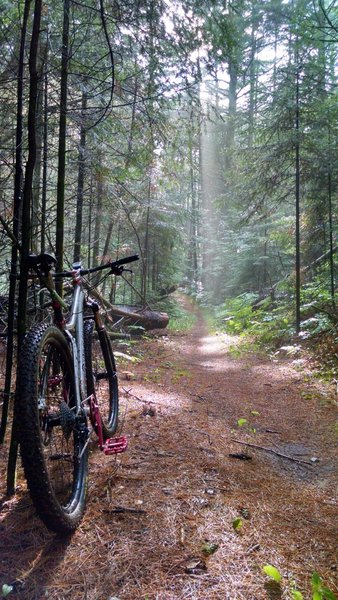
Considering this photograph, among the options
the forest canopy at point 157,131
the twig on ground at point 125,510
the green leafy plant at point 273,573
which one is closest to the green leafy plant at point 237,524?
the green leafy plant at point 273,573

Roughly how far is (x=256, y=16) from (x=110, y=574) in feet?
58.8

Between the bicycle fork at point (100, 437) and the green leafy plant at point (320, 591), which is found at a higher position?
the bicycle fork at point (100, 437)

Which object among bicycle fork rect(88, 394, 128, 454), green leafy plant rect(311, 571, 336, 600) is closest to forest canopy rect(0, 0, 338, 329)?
bicycle fork rect(88, 394, 128, 454)

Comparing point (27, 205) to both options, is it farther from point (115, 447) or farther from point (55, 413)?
point (115, 447)

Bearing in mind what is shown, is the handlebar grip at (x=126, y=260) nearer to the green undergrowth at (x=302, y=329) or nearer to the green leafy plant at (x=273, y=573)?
the green leafy plant at (x=273, y=573)

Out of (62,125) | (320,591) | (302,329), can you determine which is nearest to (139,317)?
(302,329)

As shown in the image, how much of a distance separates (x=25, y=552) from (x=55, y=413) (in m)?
0.68

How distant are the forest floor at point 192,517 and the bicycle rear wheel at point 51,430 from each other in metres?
0.18

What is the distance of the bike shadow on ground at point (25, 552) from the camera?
5.29ft

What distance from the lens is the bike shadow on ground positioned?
161cm

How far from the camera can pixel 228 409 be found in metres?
4.59

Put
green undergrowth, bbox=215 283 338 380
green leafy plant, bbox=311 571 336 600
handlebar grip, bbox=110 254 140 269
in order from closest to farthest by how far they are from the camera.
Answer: green leafy plant, bbox=311 571 336 600, handlebar grip, bbox=110 254 140 269, green undergrowth, bbox=215 283 338 380

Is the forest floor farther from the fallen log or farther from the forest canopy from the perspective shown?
the fallen log

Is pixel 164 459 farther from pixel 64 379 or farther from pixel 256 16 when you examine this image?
pixel 256 16
